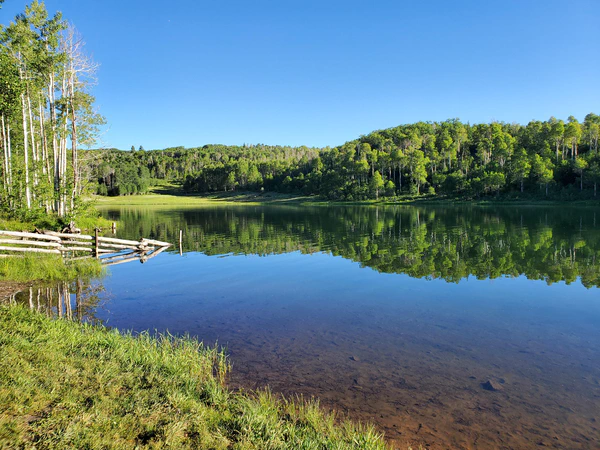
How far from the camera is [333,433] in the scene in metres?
6.02

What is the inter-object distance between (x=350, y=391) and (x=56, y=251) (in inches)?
742

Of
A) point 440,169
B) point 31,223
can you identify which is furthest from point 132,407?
point 440,169

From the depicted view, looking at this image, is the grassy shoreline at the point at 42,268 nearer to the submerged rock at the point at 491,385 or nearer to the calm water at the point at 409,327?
the calm water at the point at 409,327

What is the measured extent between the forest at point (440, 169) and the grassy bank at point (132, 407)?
6371 cm

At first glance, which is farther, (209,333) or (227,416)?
(209,333)

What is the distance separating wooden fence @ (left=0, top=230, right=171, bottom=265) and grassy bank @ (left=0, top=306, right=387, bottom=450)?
45.2ft

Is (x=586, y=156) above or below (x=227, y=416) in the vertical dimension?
above

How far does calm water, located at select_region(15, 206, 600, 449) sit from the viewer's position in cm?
729

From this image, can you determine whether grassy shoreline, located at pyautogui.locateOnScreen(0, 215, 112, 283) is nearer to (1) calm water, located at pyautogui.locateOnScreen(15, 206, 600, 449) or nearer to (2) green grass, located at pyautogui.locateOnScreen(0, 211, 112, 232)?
(1) calm water, located at pyautogui.locateOnScreen(15, 206, 600, 449)

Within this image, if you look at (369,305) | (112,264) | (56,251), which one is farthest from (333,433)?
(112,264)

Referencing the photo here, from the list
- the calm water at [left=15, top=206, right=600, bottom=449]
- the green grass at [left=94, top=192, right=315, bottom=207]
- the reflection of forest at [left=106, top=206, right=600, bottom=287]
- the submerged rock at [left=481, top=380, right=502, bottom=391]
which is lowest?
the submerged rock at [left=481, top=380, right=502, bottom=391]

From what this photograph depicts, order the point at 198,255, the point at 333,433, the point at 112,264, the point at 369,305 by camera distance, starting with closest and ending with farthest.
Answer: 1. the point at 333,433
2. the point at 369,305
3. the point at 112,264
4. the point at 198,255

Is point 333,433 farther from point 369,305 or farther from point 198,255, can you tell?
point 198,255

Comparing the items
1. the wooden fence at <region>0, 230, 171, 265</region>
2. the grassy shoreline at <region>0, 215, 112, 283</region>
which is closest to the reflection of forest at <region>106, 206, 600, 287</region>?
the wooden fence at <region>0, 230, 171, 265</region>
